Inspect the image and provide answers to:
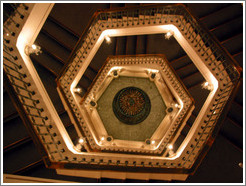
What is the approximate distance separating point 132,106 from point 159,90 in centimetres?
180

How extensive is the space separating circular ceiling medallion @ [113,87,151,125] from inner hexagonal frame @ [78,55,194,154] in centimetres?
97

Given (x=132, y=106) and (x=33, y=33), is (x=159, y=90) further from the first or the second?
(x=33, y=33)

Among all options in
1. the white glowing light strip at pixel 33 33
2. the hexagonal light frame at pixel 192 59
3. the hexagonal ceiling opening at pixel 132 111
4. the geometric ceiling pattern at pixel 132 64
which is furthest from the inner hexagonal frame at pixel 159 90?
the white glowing light strip at pixel 33 33

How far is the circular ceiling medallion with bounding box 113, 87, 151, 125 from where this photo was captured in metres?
8.05

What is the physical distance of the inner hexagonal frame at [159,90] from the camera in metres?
6.39

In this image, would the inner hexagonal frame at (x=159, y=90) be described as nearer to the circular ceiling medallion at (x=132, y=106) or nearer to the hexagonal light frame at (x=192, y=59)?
the circular ceiling medallion at (x=132, y=106)

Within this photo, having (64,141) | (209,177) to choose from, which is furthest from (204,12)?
(64,141)

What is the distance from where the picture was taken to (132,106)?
809cm

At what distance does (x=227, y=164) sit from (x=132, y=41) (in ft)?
19.8

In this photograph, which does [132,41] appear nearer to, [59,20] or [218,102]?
[59,20]

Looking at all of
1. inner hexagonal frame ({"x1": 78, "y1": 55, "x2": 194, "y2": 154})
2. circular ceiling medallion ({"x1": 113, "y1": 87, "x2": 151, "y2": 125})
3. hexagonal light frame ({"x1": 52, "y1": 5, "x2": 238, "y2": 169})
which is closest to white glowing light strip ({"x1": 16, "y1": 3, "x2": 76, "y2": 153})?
hexagonal light frame ({"x1": 52, "y1": 5, "x2": 238, "y2": 169})

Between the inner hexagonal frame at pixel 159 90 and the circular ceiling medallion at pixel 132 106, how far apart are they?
3.17ft

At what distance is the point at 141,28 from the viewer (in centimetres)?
516

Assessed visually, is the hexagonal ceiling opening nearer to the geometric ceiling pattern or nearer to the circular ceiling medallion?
the circular ceiling medallion
